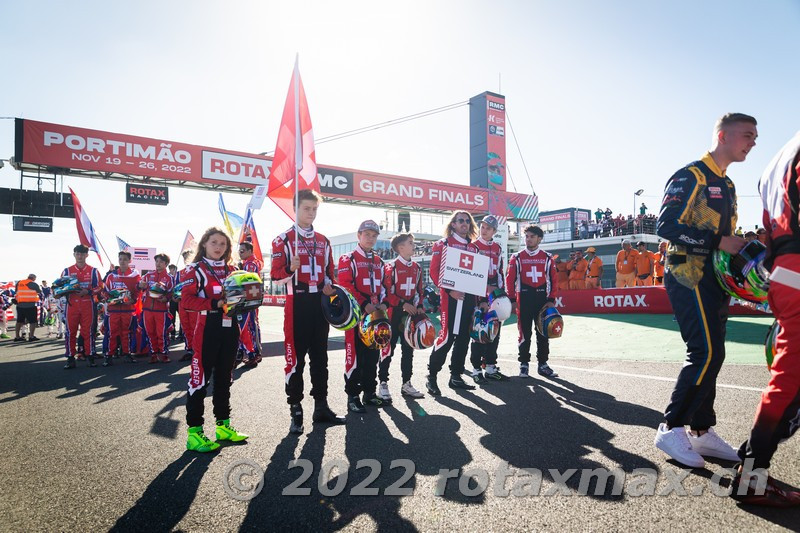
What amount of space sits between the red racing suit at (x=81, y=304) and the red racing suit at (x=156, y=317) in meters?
0.96

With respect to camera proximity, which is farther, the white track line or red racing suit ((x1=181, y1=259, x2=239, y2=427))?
the white track line

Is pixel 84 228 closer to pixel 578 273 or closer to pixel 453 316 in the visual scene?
pixel 453 316

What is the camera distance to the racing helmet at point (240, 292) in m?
3.78

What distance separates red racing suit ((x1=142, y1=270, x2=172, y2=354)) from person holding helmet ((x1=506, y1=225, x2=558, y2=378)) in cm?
696

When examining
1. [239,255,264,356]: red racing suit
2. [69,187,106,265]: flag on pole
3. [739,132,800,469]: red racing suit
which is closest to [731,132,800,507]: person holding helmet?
[739,132,800,469]: red racing suit

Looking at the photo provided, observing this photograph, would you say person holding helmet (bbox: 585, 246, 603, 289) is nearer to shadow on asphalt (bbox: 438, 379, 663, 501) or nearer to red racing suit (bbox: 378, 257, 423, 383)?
shadow on asphalt (bbox: 438, 379, 663, 501)

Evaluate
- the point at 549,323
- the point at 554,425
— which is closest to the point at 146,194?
the point at 549,323

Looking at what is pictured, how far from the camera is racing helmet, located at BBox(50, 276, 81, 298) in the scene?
8258 mm

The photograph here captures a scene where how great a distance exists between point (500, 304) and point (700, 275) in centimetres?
320

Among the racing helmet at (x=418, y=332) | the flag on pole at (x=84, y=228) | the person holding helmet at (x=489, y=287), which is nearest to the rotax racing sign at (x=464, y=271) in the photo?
the person holding helmet at (x=489, y=287)

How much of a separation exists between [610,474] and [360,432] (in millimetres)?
2074

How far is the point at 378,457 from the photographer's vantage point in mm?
3338

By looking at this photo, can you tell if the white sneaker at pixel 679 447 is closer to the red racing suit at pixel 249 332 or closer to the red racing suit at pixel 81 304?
the red racing suit at pixel 249 332

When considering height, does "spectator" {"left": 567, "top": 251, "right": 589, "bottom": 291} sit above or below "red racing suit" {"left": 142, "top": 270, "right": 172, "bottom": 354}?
above
